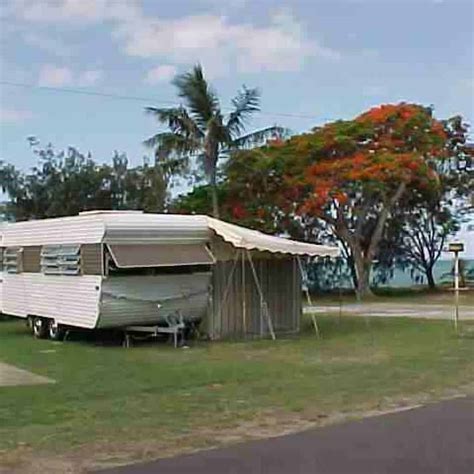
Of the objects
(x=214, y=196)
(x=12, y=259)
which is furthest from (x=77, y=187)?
(x=12, y=259)

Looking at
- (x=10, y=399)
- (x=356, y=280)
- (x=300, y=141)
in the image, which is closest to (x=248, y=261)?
(x=10, y=399)

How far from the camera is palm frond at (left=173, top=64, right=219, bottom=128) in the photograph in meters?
31.0

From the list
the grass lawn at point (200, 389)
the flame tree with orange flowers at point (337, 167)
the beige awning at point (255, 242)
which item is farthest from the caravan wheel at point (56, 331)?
the flame tree with orange flowers at point (337, 167)

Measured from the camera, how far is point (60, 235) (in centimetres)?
1895

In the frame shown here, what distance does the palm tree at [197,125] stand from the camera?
31.1 metres

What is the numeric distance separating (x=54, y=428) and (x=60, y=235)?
10.7m

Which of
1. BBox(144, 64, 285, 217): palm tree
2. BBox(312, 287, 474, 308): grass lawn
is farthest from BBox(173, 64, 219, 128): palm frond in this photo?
BBox(312, 287, 474, 308): grass lawn

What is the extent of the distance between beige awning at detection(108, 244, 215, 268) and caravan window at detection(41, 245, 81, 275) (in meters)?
1.27

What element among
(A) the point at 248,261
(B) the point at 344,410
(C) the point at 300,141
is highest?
(C) the point at 300,141

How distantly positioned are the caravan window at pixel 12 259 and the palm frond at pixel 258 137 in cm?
1204

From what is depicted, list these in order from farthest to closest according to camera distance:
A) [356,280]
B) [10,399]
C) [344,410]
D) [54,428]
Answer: [356,280]
[10,399]
[344,410]
[54,428]

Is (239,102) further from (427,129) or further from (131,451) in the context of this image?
(131,451)

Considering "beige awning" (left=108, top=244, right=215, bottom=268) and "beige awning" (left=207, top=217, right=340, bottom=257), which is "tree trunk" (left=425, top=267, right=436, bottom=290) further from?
"beige awning" (left=108, top=244, right=215, bottom=268)

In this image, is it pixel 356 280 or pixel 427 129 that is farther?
pixel 356 280
